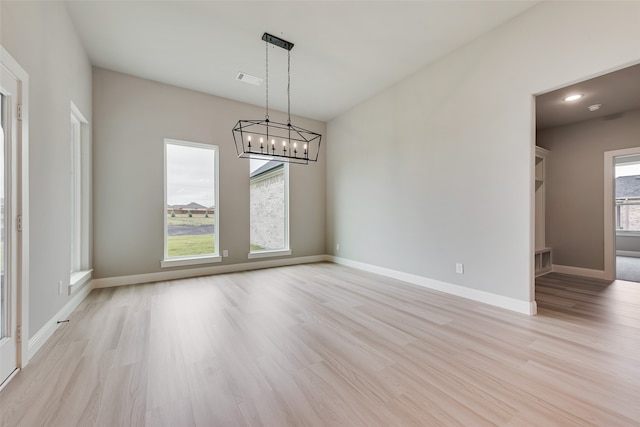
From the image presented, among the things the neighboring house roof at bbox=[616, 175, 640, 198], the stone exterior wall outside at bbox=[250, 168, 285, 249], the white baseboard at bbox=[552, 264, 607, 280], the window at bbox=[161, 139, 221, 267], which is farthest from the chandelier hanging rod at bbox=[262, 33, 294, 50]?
the neighboring house roof at bbox=[616, 175, 640, 198]

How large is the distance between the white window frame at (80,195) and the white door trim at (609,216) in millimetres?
8003

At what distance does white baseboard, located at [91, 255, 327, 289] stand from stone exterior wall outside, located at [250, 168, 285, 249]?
396 millimetres

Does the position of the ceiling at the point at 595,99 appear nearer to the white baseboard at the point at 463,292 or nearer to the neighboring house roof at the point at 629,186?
the white baseboard at the point at 463,292

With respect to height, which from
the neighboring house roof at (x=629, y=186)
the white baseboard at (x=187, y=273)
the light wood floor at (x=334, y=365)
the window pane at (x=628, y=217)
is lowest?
the light wood floor at (x=334, y=365)

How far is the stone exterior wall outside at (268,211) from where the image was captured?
5340 mm

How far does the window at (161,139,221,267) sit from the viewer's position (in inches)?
178

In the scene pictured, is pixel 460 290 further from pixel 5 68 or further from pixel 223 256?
pixel 5 68

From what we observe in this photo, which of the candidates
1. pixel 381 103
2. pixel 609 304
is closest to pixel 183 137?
pixel 381 103

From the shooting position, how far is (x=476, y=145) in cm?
332

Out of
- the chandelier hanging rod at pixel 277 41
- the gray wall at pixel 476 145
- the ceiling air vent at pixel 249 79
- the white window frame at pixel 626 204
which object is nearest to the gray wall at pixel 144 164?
the ceiling air vent at pixel 249 79

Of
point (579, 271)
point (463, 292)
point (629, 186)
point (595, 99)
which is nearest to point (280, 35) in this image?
point (463, 292)

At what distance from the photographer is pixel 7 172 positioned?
1.80 meters

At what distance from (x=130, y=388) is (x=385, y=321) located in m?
2.15

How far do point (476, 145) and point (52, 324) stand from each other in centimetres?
498
